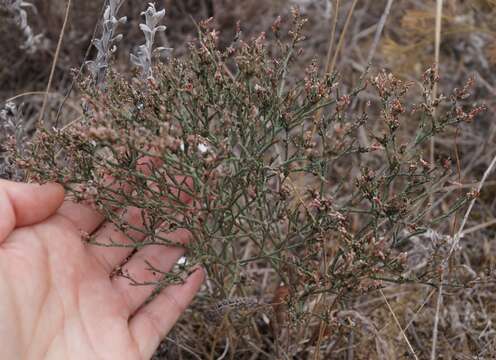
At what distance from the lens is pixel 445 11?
3783 mm

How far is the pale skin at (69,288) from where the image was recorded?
6.59ft

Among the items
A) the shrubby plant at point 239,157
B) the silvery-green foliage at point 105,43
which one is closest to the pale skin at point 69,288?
the shrubby plant at point 239,157

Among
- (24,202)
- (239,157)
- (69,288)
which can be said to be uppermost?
(239,157)

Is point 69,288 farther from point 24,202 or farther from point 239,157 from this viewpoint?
point 239,157

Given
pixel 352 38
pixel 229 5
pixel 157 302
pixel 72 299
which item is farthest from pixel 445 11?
pixel 72 299

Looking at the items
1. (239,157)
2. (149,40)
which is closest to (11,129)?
(149,40)

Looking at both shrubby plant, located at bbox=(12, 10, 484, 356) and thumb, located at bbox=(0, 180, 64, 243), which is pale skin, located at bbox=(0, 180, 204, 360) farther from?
shrubby plant, located at bbox=(12, 10, 484, 356)

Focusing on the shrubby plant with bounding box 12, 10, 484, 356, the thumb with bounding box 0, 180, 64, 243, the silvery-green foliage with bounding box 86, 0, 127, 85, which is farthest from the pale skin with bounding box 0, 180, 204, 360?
the silvery-green foliage with bounding box 86, 0, 127, 85

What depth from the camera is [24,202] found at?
2.08 m

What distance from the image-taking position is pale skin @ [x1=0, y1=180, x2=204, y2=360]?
6.59 feet

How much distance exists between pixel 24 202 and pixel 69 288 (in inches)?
13.2

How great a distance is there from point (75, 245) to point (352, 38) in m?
2.74

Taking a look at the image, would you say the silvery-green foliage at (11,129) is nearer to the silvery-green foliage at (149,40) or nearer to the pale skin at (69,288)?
the pale skin at (69,288)

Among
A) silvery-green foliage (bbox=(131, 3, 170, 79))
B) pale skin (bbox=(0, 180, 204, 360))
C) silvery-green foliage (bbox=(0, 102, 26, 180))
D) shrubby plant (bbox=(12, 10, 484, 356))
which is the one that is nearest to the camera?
shrubby plant (bbox=(12, 10, 484, 356))
